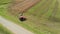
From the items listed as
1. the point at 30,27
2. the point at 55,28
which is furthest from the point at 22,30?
the point at 55,28

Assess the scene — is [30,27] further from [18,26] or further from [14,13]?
[14,13]

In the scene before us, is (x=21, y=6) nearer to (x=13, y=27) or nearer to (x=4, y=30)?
(x=13, y=27)

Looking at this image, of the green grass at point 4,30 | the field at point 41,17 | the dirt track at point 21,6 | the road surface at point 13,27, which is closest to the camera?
the green grass at point 4,30

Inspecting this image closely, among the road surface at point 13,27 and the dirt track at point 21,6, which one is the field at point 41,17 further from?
the road surface at point 13,27

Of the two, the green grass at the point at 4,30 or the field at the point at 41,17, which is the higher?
the field at the point at 41,17

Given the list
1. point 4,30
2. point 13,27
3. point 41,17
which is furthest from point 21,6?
point 4,30

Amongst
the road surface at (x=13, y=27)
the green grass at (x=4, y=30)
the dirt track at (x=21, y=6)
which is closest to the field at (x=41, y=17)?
the dirt track at (x=21, y=6)

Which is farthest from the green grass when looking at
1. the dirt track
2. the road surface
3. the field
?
the dirt track
